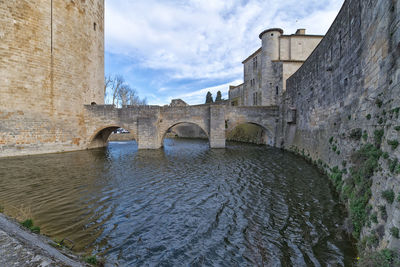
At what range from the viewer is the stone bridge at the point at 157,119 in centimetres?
1812

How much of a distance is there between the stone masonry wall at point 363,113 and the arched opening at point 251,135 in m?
11.5

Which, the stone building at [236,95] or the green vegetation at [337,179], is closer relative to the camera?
the green vegetation at [337,179]

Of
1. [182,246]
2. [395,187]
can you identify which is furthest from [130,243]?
[395,187]

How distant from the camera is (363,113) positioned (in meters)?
5.48

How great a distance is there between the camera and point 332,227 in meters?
4.15

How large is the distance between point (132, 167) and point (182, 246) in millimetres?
7726

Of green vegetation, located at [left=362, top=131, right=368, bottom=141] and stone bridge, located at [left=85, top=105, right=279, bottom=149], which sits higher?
stone bridge, located at [left=85, top=105, right=279, bottom=149]

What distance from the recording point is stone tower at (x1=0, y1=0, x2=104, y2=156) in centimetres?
1293

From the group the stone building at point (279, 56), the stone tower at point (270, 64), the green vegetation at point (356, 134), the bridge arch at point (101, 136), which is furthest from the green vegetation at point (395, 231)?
the stone tower at point (270, 64)

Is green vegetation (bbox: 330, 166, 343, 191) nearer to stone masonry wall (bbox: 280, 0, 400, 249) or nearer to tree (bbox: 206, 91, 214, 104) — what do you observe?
stone masonry wall (bbox: 280, 0, 400, 249)

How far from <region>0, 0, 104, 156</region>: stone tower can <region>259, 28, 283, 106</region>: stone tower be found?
19954mm

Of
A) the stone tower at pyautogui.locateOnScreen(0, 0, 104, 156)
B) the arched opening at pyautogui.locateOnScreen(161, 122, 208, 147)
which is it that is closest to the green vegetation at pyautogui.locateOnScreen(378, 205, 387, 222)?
the stone tower at pyautogui.locateOnScreen(0, 0, 104, 156)

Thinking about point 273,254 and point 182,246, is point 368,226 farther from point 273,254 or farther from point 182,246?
point 182,246

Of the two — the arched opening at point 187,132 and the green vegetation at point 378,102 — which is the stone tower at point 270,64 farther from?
the green vegetation at point 378,102
